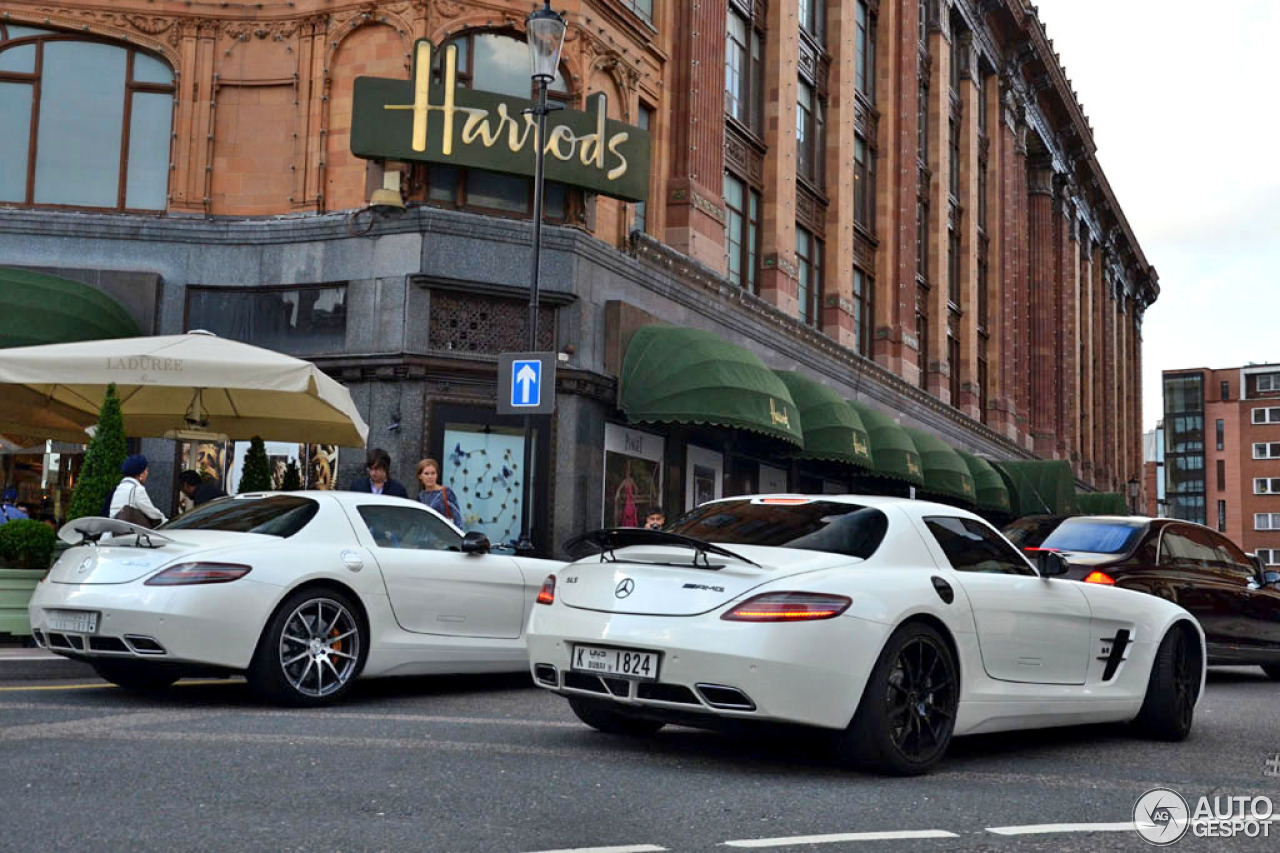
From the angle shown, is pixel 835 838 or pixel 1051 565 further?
pixel 1051 565

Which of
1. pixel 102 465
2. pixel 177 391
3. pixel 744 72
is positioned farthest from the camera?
pixel 744 72

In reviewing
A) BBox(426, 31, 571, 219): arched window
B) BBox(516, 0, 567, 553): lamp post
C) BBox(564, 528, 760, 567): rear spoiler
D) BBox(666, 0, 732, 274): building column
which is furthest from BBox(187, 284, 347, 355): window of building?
BBox(564, 528, 760, 567): rear spoiler

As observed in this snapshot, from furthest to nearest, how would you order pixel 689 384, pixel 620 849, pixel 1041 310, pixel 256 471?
pixel 1041 310 → pixel 689 384 → pixel 256 471 → pixel 620 849

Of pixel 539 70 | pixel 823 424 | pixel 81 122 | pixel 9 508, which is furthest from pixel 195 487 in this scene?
pixel 823 424

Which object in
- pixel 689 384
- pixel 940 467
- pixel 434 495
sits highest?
pixel 689 384

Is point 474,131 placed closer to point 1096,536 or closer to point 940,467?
point 1096,536

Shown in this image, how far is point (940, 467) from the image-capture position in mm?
34875

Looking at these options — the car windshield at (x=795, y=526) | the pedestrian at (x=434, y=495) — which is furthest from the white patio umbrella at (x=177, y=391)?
the car windshield at (x=795, y=526)

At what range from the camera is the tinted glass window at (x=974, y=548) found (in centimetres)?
735

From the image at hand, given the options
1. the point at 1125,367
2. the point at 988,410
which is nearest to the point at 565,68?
the point at 988,410

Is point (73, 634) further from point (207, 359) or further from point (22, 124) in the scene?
point (22, 124)

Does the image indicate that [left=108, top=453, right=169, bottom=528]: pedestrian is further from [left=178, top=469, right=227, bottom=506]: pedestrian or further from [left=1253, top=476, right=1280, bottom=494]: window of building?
[left=1253, top=476, right=1280, bottom=494]: window of building

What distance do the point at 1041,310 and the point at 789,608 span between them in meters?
52.9

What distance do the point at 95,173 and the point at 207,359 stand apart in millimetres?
9629
